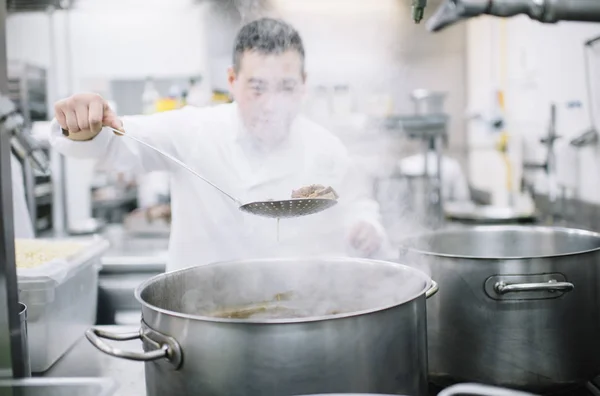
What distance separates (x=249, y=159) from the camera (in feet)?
5.93

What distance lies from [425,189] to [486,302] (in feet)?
9.01

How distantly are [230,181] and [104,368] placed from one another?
2.40 feet

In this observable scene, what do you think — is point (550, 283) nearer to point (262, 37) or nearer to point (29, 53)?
point (262, 37)

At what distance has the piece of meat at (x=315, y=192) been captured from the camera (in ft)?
4.04

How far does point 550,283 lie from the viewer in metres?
0.94

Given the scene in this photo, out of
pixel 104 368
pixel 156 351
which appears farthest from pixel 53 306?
pixel 156 351

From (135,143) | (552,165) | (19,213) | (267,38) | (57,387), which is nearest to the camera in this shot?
(57,387)

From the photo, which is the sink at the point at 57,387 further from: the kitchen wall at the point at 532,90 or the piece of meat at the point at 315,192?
the kitchen wall at the point at 532,90

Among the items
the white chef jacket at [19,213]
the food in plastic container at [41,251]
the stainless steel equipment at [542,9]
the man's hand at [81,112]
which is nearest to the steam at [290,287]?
the man's hand at [81,112]

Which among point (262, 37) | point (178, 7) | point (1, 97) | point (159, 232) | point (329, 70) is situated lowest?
point (159, 232)

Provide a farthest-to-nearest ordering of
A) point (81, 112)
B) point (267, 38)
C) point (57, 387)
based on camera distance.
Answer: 1. point (267, 38)
2. point (81, 112)
3. point (57, 387)

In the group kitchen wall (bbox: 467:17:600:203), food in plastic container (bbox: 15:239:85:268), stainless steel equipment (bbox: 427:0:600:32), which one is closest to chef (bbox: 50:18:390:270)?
food in plastic container (bbox: 15:239:85:268)

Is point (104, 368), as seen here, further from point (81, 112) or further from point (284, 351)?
point (284, 351)

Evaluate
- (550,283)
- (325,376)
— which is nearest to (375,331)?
(325,376)
